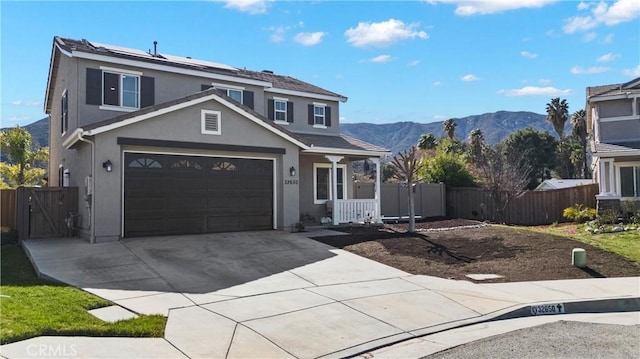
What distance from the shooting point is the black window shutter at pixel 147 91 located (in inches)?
661

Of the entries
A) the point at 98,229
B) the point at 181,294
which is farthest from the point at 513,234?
the point at 98,229

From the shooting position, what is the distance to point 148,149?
14172 millimetres

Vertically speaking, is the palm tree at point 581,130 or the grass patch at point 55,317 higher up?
the palm tree at point 581,130

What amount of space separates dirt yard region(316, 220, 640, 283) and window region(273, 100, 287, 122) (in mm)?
6799

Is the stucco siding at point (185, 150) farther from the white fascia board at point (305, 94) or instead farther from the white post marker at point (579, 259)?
the white post marker at point (579, 259)

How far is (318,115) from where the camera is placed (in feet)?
72.4

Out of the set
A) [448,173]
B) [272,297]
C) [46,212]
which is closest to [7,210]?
[46,212]

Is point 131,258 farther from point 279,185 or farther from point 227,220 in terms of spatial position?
point 279,185

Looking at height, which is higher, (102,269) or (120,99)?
(120,99)

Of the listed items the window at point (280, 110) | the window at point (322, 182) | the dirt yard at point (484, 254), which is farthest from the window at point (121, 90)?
the dirt yard at point (484, 254)

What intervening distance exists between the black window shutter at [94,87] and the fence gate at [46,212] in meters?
2.95

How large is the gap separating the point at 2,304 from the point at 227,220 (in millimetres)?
8818

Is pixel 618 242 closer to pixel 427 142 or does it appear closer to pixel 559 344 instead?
pixel 559 344

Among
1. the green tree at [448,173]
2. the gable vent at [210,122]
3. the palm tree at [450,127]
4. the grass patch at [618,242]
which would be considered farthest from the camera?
the palm tree at [450,127]
